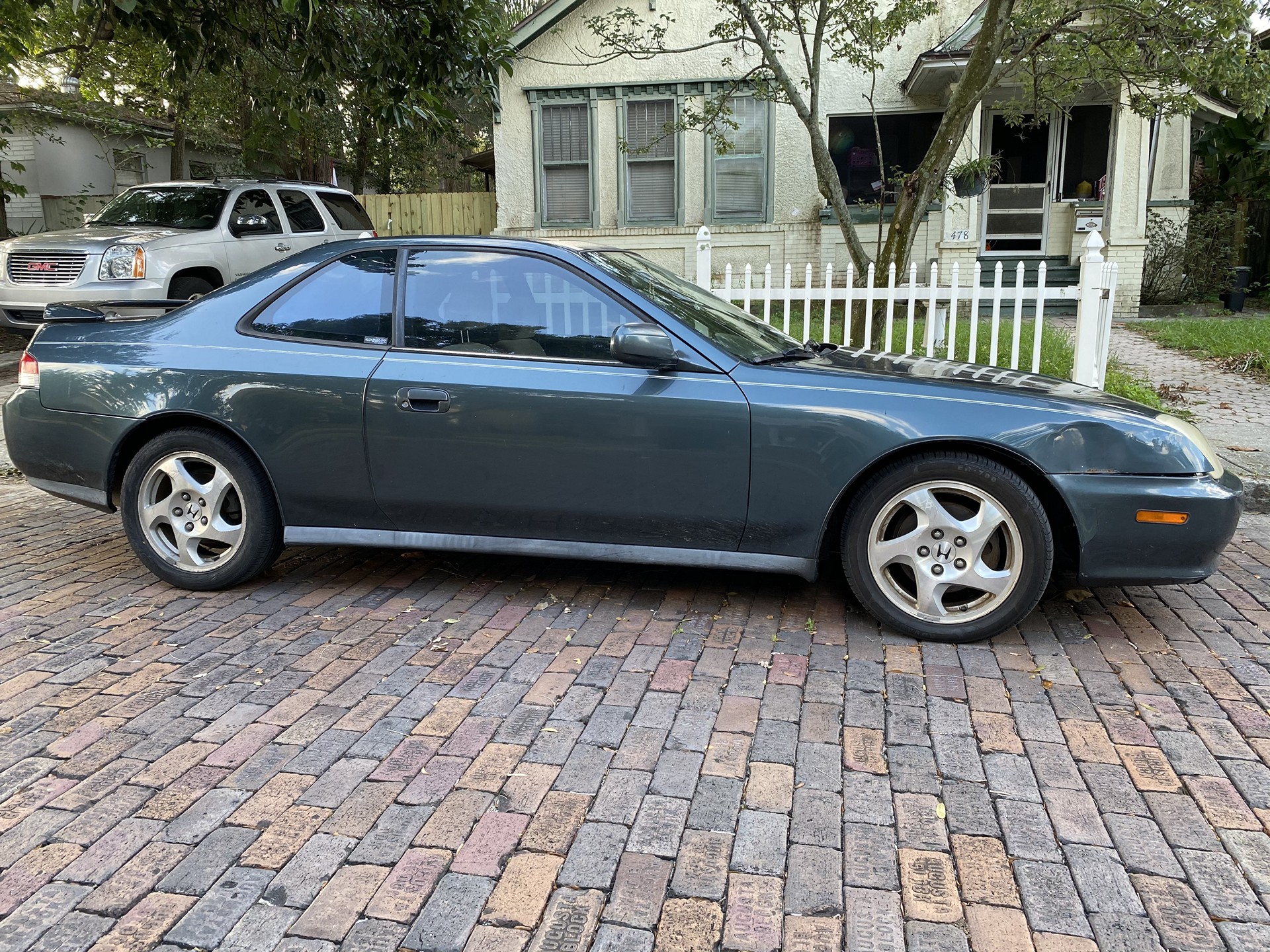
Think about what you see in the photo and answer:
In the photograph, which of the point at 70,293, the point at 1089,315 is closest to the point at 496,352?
the point at 1089,315

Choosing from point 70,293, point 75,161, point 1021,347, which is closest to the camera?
point 70,293

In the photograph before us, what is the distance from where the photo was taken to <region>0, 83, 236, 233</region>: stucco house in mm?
21453

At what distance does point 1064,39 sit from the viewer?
856 centimetres

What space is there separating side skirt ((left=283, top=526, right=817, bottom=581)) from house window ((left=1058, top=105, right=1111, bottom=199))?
14.4 meters

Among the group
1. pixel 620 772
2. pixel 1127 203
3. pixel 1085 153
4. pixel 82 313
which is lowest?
pixel 620 772

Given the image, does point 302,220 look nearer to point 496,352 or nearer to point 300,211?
point 300,211

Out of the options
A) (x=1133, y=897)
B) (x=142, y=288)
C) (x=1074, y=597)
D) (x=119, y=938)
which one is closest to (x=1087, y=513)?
(x=1074, y=597)

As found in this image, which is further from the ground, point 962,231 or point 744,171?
point 744,171

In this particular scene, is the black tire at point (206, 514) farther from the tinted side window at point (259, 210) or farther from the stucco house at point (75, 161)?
the stucco house at point (75, 161)

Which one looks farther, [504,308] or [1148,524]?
[504,308]

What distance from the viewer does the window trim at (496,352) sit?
4.04m

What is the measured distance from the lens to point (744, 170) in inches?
610

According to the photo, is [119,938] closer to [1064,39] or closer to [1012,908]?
[1012,908]

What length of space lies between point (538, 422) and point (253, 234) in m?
8.65
